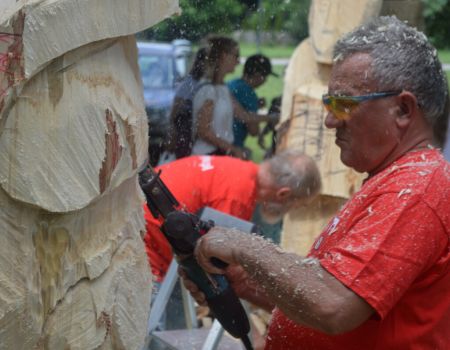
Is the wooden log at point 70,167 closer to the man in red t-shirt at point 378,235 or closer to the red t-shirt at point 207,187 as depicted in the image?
the man in red t-shirt at point 378,235

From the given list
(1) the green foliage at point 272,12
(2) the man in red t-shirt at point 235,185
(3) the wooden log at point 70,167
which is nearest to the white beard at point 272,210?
(2) the man in red t-shirt at point 235,185

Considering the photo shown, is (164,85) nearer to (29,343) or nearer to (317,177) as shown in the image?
(317,177)

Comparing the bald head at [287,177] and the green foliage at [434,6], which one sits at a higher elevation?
the bald head at [287,177]

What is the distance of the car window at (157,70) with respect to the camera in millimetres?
7957

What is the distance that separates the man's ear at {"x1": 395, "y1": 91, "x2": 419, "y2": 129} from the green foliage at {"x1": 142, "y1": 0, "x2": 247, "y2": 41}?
12.0 feet

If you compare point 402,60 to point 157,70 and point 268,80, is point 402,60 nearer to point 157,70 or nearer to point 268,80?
point 157,70

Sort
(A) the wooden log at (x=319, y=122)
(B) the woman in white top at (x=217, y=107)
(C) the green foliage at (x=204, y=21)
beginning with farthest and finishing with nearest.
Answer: (C) the green foliage at (x=204, y=21)
(B) the woman in white top at (x=217, y=107)
(A) the wooden log at (x=319, y=122)

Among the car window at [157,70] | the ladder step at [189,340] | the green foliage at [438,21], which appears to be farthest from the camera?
the green foliage at [438,21]

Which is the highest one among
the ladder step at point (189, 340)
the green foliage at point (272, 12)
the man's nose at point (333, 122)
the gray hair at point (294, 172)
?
the man's nose at point (333, 122)

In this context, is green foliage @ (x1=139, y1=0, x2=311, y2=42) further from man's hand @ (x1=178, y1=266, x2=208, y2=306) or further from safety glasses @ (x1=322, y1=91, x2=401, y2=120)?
safety glasses @ (x1=322, y1=91, x2=401, y2=120)

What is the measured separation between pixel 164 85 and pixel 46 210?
21.8 ft

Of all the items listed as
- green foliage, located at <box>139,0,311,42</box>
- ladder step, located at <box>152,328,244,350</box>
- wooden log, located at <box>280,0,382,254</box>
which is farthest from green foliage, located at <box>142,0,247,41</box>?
ladder step, located at <box>152,328,244,350</box>

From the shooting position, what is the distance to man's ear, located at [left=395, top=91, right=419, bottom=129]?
1702mm

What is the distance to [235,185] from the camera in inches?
138
